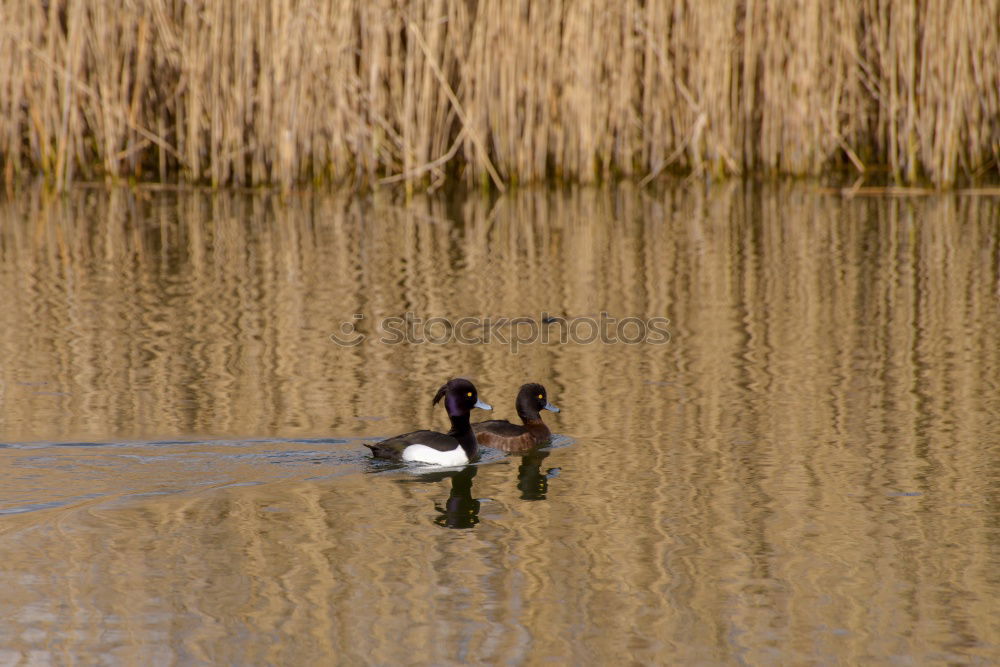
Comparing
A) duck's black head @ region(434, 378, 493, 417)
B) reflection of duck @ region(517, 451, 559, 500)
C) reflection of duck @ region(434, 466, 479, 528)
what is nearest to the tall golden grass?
duck's black head @ region(434, 378, 493, 417)

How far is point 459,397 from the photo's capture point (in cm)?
621

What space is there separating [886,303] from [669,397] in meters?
2.66

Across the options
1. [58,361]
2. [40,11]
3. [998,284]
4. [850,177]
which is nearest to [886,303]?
[998,284]

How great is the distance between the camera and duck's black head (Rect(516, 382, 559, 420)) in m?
6.44

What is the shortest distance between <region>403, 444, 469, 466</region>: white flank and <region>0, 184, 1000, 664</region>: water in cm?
7

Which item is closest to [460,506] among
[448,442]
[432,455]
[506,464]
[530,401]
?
[432,455]

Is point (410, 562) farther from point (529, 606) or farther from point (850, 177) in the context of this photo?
point (850, 177)

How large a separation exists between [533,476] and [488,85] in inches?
336

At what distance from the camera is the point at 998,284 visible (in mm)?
9391

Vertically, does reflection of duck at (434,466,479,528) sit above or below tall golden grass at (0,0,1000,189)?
below

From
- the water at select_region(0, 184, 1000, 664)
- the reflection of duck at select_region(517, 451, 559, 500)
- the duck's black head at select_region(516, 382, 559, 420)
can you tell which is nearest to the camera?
the water at select_region(0, 184, 1000, 664)

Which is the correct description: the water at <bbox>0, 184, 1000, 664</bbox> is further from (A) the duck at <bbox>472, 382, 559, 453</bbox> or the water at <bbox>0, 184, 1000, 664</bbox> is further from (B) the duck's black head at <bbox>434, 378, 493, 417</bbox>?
(B) the duck's black head at <bbox>434, 378, 493, 417</bbox>

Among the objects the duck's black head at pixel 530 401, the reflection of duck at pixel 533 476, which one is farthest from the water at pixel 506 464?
the duck's black head at pixel 530 401

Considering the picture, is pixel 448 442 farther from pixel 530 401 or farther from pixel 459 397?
pixel 530 401
